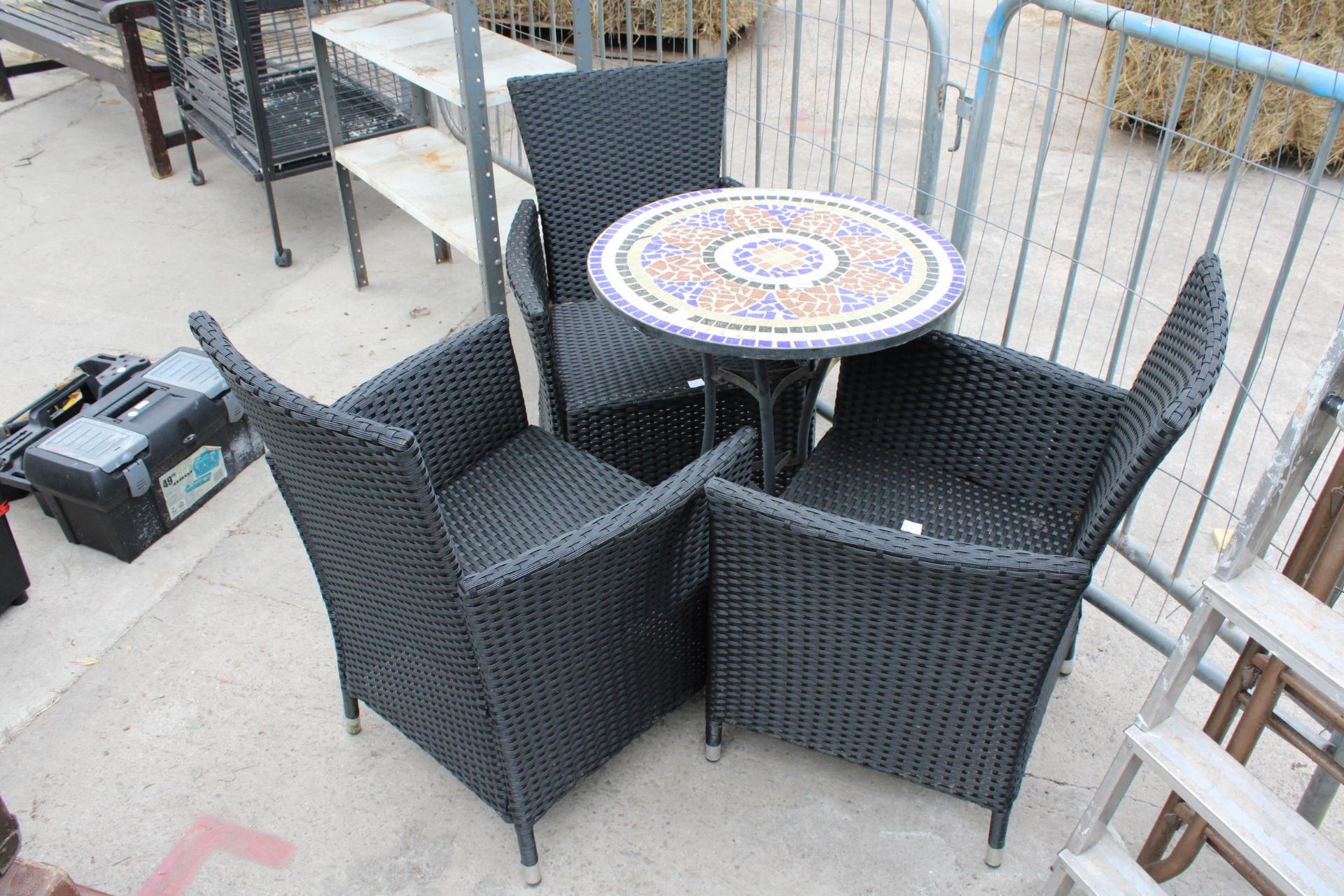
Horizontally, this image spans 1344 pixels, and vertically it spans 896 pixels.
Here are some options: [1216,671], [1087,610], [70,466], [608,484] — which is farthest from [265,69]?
[1216,671]

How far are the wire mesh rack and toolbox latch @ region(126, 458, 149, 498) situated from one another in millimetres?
1696

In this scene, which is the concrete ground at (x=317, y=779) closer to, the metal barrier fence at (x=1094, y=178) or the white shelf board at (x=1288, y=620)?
the metal barrier fence at (x=1094, y=178)

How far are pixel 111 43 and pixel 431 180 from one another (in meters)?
2.36

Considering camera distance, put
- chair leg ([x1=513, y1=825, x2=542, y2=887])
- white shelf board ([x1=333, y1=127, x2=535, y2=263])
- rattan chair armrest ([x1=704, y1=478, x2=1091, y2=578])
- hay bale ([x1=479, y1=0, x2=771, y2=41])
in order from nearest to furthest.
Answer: rattan chair armrest ([x1=704, y1=478, x2=1091, y2=578]), chair leg ([x1=513, y1=825, x2=542, y2=887]), white shelf board ([x1=333, y1=127, x2=535, y2=263]), hay bale ([x1=479, y1=0, x2=771, y2=41])

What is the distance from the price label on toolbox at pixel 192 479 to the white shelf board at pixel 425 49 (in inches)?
50.1

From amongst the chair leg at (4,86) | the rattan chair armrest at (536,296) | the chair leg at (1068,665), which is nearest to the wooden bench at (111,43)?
the chair leg at (4,86)

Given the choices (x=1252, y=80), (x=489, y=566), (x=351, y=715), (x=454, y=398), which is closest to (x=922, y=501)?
(x=489, y=566)

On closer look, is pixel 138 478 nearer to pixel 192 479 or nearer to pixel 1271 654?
pixel 192 479

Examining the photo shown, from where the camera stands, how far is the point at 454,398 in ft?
7.61

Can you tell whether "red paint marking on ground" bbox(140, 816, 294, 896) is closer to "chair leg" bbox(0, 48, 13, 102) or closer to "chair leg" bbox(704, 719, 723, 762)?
"chair leg" bbox(704, 719, 723, 762)

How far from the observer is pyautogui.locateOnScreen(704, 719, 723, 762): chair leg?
7.43 feet

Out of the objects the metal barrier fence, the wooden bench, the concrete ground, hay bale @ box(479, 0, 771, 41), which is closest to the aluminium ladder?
the metal barrier fence

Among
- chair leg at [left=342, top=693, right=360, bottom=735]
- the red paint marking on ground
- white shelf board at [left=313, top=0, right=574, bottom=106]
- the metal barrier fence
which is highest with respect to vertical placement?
white shelf board at [left=313, top=0, right=574, bottom=106]

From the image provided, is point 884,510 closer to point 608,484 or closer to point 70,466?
point 608,484
